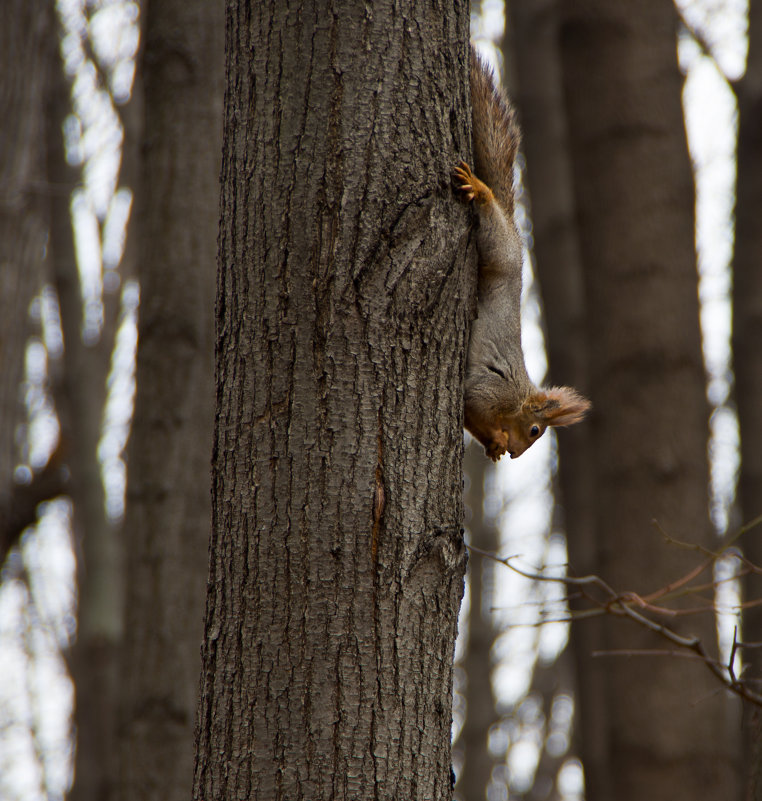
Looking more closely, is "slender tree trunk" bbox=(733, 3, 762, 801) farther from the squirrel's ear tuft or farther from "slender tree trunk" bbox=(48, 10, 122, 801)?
"slender tree trunk" bbox=(48, 10, 122, 801)

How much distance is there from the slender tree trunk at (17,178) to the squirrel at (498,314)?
2.18 metres

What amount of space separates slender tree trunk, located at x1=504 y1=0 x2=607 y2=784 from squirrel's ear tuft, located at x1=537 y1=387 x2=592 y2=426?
153cm

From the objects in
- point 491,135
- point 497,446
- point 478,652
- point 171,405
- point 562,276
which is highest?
point 562,276

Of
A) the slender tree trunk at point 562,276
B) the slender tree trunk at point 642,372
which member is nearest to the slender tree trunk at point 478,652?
the slender tree trunk at point 562,276

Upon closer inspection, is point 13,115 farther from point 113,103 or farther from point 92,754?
point 113,103

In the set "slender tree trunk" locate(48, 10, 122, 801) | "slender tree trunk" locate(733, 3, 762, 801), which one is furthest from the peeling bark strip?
"slender tree trunk" locate(48, 10, 122, 801)

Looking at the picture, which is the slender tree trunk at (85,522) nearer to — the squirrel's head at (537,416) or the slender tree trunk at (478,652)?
the squirrel's head at (537,416)

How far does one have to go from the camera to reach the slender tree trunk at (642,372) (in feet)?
13.8

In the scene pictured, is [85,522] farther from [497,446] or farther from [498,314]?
[498,314]

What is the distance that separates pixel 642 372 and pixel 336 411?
124 inches

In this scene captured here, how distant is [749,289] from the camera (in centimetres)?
497

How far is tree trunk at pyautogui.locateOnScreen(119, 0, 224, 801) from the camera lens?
340 cm

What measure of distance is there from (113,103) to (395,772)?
799 cm

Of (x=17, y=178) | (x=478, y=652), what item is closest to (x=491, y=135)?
(x=17, y=178)
